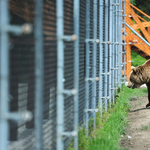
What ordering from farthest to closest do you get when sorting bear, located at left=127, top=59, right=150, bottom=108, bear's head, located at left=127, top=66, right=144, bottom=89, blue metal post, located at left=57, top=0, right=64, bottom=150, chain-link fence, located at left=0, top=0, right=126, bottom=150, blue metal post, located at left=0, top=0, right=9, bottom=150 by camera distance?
bear's head, located at left=127, top=66, right=144, bottom=89, bear, located at left=127, top=59, right=150, bottom=108, blue metal post, located at left=57, top=0, right=64, bottom=150, chain-link fence, located at left=0, top=0, right=126, bottom=150, blue metal post, located at left=0, top=0, right=9, bottom=150

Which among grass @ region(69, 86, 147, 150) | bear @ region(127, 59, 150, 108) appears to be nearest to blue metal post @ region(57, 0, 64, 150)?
grass @ region(69, 86, 147, 150)

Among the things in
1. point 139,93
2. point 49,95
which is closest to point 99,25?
point 49,95

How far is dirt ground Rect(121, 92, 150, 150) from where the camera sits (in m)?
6.36

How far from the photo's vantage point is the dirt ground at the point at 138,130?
251 inches

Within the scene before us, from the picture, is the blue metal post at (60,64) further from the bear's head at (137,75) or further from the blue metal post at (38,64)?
the bear's head at (137,75)

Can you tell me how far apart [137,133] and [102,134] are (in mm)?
1409

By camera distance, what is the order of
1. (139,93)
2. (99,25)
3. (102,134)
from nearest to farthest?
(102,134)
(99,25)
(139,93)

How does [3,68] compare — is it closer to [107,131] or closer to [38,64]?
[38,64]

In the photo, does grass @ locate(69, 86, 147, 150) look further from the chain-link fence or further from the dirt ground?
the chain-link fence

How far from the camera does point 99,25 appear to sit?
7.48 m

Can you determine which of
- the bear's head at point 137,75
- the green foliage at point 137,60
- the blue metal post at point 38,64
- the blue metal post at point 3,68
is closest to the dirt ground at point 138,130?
the bear's head at point 137,75

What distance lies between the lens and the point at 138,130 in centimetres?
750

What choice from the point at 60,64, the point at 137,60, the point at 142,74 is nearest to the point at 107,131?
the point at 60,64

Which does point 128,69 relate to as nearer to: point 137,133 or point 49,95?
point 137,133
